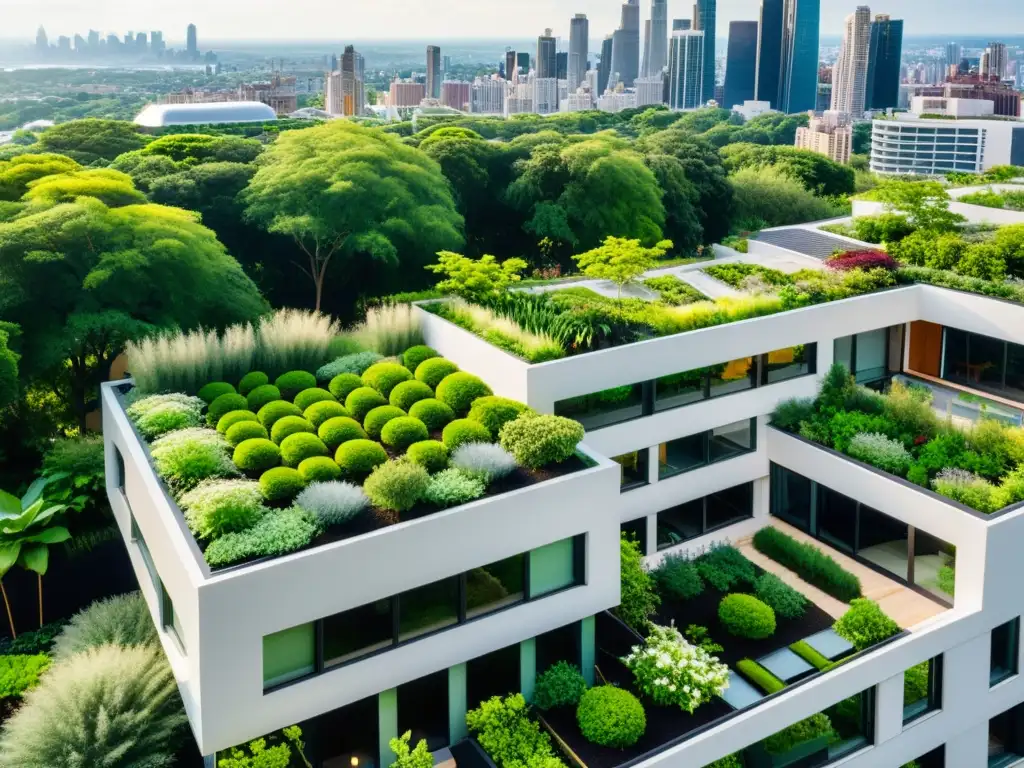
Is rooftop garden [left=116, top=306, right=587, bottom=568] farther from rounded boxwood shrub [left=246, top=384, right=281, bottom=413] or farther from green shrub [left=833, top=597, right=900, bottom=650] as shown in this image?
green shrub [left=833, top=597, right=900, bottom=650]

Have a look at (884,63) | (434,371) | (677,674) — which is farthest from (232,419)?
(884,63)

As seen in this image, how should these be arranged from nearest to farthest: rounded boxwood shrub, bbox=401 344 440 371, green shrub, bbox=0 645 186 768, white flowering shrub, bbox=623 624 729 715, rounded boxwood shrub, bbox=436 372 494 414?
1. green shrub, bbox=0 645 186 768
2. white flowering shrub, bbox=623 624 729 715
3. rounded boxwood shrub, bbox=436 372 494 414
4. rounded boxwood shrub, bbox=401 344 440 371

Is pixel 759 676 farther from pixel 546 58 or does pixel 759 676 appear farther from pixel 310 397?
pixel 546 58

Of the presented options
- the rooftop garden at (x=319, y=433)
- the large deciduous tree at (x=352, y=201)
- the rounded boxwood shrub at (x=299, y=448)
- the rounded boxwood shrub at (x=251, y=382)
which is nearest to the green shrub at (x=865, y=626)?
the rooftop garden at (x=319, y=433)

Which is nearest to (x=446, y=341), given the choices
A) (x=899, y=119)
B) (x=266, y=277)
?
(x=266, y=277)

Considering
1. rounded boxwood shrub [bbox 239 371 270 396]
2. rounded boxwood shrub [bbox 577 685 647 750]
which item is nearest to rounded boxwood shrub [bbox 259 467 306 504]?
rounded boxwood shrub [bbox 239 371 270 396]
